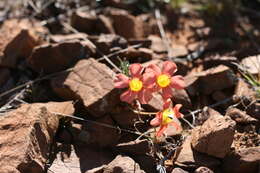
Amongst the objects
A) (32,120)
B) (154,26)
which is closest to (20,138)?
(32,120)

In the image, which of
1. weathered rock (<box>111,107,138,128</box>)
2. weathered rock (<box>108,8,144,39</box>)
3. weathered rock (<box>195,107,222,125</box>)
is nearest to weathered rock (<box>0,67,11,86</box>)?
weathered rock (<box>111,107,138,128</box>)

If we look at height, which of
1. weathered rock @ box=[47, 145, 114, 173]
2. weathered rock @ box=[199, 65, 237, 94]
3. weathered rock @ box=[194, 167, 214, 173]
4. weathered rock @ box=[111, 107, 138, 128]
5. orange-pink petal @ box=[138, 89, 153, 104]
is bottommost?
weathered rock @ box=[47, 145, 114, 173]

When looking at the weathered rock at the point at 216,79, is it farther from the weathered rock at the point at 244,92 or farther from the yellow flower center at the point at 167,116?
the yellow flower center at the point at 167,116

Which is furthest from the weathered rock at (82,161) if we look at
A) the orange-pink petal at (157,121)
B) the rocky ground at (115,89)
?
the orange-pink petal at (157,121)

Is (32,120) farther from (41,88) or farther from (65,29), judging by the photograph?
(65,29)

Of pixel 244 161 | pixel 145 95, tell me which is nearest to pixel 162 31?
pixel 145 95

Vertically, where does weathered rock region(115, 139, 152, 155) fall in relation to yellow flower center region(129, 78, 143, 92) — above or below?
below

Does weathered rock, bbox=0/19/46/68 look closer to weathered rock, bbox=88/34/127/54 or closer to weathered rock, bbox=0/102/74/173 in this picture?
weathered rock, bbox=88/34/127/54
